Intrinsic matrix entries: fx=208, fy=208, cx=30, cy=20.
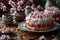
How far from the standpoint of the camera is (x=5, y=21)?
1512mm

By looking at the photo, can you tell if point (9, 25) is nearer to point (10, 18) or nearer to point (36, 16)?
point (10, 18)

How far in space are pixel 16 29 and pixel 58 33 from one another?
0.30m

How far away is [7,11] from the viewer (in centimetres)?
188

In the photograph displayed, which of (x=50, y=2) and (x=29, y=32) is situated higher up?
(x=50, y=2)

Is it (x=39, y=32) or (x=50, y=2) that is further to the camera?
(x=50, y=2)

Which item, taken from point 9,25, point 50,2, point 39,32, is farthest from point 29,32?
point 50,2

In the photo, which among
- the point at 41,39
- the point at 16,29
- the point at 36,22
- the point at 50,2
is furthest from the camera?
the point at 50,2

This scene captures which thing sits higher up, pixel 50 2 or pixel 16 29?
pixel 50 2

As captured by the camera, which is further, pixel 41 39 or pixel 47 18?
pixel 47 18

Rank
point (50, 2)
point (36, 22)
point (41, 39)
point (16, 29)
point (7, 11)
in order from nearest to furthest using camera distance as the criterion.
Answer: point (41, 39), point (36, 22), point (16, 29), point (50, 2), point (7, 11)

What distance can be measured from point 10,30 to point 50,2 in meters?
0.51

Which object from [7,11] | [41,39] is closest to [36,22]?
[41,39]

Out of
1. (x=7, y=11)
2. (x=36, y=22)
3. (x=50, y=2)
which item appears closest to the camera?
(x=36, y=22)

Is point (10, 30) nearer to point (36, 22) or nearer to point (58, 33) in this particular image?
point (36, 22)
